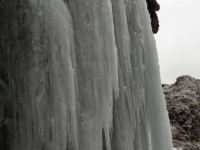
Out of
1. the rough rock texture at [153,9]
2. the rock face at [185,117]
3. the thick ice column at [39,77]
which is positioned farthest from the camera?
the rock face at [185,117]

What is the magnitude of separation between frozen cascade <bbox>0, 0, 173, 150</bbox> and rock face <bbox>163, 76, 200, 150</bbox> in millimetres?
7313

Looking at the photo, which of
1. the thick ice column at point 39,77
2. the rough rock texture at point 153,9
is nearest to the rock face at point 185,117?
the rough rock texture at point 153,9

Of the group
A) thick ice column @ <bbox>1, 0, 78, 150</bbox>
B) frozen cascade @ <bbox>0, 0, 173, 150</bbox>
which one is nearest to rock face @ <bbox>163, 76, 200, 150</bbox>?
frozen cascade @ <bbox>0, 0, 173, 150</bbox>

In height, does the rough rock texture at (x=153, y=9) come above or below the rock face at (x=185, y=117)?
above

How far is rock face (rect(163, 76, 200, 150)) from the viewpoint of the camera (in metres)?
11.4

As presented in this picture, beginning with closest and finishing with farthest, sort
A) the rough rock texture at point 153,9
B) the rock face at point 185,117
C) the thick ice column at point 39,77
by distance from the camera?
the thick ice column at point 39,77
the rough rock texture at point 153,9
the rock face at point 185,117

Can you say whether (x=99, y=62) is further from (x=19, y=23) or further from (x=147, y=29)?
(x=147, y=29)

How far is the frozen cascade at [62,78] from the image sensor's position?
334 cm

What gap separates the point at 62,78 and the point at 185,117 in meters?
8.92

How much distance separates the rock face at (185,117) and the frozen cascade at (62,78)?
24.0 feet

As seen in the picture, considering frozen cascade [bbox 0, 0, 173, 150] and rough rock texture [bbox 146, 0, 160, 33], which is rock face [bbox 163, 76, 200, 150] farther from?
frozen cascade [bbox 0, 0, 173, 150]

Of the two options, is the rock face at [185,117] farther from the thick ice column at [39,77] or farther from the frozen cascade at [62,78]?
the thick ice column at [39,77]

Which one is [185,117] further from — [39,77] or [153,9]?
[39,77]

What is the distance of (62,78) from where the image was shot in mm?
3354
